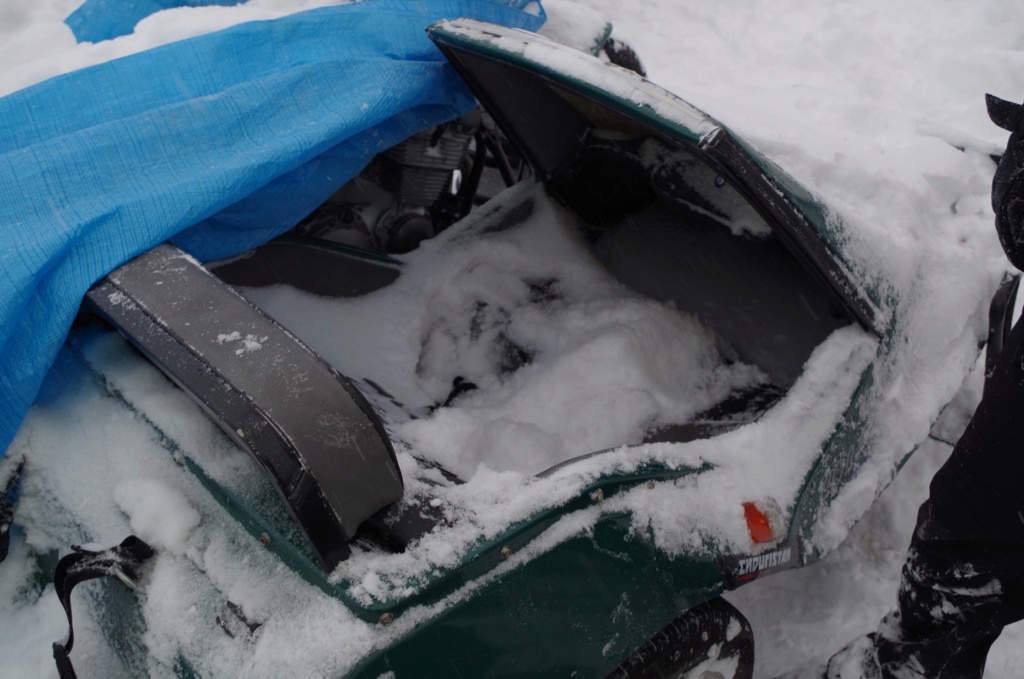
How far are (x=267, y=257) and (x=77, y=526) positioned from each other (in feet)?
3.68

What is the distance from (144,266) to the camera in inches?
71.3

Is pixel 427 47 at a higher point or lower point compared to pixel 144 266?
higher

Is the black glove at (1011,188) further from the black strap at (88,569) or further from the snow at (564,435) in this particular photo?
the black strap at (88,569)

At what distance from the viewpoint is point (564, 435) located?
248 cm

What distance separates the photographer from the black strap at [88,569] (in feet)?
4.62

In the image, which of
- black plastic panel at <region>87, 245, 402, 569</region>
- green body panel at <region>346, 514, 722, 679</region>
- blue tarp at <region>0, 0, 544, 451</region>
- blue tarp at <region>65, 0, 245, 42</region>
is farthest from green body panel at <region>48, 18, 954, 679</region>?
blue tarp at <region>65, 0, 245, 42</region>

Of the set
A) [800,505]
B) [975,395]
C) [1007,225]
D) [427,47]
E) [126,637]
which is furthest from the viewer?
[975,395]

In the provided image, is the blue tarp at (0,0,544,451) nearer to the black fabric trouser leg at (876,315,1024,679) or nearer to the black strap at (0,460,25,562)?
the black strap at (0,460,25,562)

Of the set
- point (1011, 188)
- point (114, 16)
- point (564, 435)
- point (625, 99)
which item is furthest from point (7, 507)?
point (1011, 188)

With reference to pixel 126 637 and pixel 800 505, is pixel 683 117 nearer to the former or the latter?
pixel 800 505

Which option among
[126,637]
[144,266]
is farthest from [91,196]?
[126,637]

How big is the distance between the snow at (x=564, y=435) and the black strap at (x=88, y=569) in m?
0.04

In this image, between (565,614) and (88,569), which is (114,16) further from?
(565,614)

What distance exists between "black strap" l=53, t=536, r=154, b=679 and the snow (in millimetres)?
43
